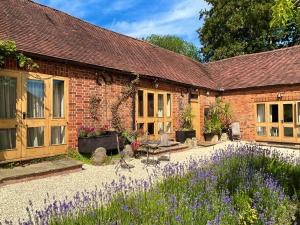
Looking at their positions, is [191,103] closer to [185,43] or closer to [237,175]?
[237,175]

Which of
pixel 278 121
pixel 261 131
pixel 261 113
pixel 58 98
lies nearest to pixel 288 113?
pixel 278 121

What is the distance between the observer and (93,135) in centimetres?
1002

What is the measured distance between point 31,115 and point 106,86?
335 centimetres

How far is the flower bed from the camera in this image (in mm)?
3465

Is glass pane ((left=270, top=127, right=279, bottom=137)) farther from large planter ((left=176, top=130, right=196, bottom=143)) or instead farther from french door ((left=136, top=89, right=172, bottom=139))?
french door ((left=136, top=89, right=172, bottom=139))

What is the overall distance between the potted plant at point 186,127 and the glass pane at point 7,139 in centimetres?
818

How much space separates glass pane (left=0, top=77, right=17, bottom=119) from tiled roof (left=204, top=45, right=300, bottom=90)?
12696mm

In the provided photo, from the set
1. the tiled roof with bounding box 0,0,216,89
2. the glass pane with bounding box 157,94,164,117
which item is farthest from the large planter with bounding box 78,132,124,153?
the glass pane with bounding box 157,94,164,117

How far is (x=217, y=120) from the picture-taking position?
16953 mm

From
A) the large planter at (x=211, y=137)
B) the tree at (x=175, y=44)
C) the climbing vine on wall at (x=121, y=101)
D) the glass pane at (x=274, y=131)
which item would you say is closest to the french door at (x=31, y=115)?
the climbing vine on wall at (x=121, y=101)

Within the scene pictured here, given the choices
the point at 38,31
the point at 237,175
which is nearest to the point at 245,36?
the point at 38,31

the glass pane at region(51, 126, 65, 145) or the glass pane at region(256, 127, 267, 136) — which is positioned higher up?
the glass pane at region(51, 126, 65, 145)

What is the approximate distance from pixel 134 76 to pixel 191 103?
189 inches

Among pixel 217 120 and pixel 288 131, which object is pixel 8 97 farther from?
pixel 288 131
